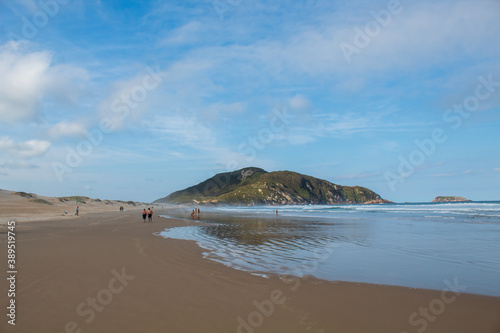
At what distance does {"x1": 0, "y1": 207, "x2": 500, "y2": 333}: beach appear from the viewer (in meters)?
6.96

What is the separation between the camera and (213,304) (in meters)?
8.30

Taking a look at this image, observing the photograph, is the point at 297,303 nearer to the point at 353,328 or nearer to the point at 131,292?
the point at 353,328

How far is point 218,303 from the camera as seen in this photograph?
8.41 metres

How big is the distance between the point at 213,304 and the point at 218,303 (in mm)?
167

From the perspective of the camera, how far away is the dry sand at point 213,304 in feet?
22.8

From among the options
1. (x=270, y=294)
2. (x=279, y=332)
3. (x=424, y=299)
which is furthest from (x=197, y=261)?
(x=424, y=299)

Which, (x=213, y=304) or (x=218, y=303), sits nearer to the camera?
(x=213, y=304)

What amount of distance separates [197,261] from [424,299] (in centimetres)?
951

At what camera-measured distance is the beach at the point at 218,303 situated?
6.96m

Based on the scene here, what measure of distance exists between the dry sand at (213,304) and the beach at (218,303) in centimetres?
3

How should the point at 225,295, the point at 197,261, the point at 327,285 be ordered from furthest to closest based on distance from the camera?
the point at 197,261 < the point at 327,285 < the point at 225,295

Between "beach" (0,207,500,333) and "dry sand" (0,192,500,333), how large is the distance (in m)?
0.03

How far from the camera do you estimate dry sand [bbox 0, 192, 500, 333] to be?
6.95 meters

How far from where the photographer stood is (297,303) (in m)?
8.48
